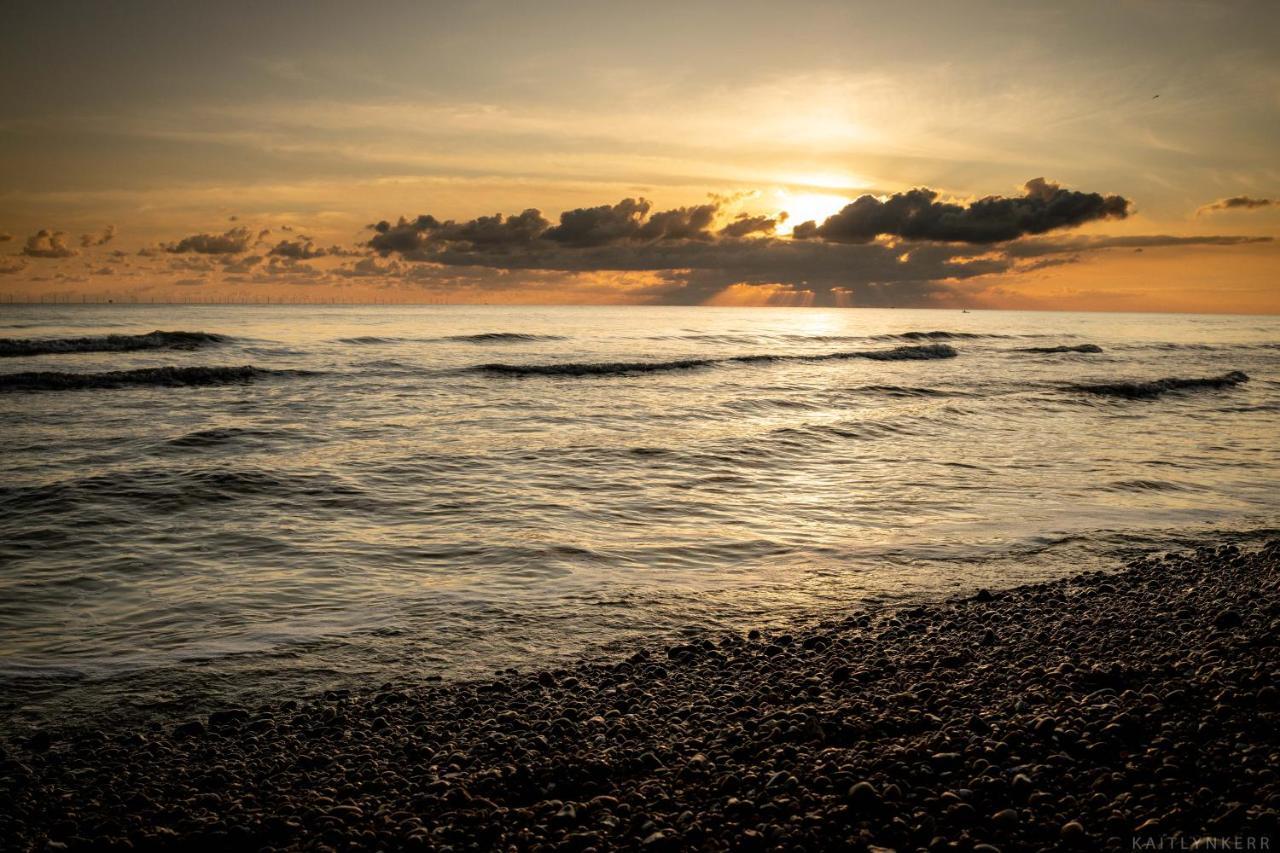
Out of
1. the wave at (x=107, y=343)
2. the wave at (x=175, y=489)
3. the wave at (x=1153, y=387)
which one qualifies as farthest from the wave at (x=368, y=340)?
the wave at (x=1153, y=387)

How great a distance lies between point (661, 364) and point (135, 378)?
2996cm

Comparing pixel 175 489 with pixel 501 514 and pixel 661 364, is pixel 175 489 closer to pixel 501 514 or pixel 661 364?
pixel 501 514

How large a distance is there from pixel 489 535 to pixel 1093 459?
17.1 meters

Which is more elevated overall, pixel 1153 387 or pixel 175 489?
pixel 1153 387

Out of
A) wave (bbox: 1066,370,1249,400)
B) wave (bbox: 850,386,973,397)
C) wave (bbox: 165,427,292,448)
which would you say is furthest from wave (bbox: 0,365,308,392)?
wave (bbox: 1066,370,1249,400)

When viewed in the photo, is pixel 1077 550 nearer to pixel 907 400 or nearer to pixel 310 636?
pixel 310 636

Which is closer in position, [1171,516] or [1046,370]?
[1171,516]

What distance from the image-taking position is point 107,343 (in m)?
53.2

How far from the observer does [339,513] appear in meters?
14.6

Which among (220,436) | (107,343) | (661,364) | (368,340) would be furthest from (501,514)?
(368,340)

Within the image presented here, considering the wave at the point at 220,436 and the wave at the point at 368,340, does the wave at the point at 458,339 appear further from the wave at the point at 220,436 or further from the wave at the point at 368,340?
the wave at the point at 220,436

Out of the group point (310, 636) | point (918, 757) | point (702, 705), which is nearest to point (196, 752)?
point (310, 636)

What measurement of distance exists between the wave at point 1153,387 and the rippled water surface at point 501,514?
12.8ft

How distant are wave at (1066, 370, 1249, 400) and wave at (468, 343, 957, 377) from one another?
70.0 ft
